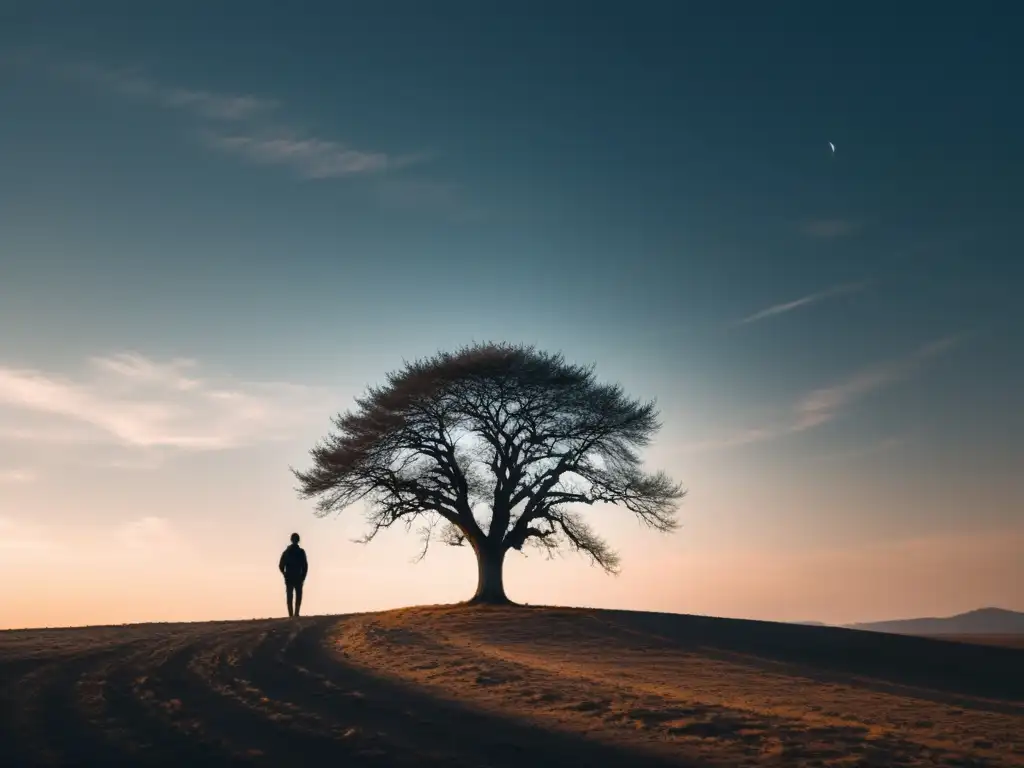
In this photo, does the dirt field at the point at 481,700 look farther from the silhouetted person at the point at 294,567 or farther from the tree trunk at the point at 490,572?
the tree trunk at the point at 490,572

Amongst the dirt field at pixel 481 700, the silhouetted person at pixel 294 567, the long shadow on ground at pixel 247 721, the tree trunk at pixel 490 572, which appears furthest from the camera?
the tree trunk at pixel 490 572

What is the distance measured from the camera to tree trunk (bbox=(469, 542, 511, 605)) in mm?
32938

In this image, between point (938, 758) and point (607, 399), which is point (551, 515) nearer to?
point (607, 399)

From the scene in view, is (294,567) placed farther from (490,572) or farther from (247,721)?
(247,721)

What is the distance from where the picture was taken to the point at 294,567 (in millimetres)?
28359

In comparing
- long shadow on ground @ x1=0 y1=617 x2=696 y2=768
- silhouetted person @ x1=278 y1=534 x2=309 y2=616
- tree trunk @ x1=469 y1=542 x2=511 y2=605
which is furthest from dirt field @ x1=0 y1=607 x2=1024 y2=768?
tree trunk @ x1=469 y1=542 x2=511 y2=605

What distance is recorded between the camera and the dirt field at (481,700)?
32.3 ft

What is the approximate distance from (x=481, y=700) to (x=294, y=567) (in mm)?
16794

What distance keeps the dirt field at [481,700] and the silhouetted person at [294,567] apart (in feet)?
14.7

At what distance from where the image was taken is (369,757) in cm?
949

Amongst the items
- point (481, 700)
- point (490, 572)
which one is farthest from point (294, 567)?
point (481, 700)

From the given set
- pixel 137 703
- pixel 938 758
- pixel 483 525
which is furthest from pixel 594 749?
pixel 483 525

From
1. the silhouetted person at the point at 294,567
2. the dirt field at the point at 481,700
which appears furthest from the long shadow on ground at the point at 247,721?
the silhouetted person at the point at 294,567

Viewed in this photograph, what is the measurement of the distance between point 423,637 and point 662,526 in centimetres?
1537
